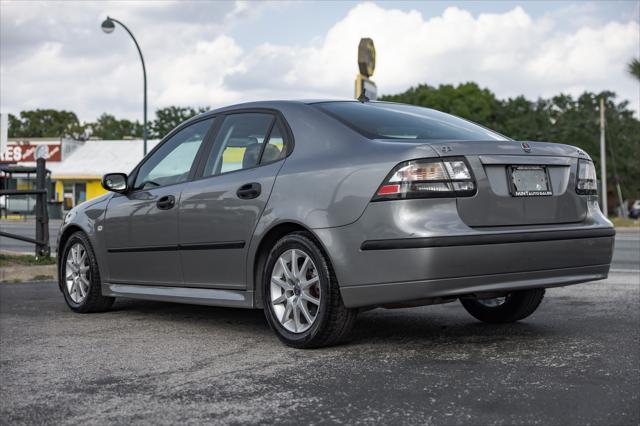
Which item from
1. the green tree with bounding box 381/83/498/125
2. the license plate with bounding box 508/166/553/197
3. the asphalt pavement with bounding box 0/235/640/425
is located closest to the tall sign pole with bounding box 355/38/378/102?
the asphalt pavement with bounding box 0/235/640/425

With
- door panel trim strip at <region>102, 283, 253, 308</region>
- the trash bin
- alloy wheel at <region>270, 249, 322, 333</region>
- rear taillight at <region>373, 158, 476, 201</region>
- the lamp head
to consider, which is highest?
the lamp head

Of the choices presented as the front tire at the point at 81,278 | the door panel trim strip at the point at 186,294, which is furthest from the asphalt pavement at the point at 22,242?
the door panel trim strip at the point at 186,294

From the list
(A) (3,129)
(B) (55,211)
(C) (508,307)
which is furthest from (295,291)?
(B) (55,211)

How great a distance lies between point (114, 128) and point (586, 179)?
88396 mm

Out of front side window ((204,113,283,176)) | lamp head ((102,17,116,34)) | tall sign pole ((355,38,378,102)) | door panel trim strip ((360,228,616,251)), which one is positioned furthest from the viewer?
lamp head ((102,17,116,34))

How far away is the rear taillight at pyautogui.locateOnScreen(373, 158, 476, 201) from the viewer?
4.52 metres

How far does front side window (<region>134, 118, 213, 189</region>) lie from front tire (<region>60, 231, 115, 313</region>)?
0.80m

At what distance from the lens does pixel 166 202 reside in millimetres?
6035

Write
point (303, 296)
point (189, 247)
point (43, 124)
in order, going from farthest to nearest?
1. point (43, 124)
2. point (189, 247)
3. point (303, 296)

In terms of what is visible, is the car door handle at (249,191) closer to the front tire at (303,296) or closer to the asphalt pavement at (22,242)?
the front tire at (303,296)

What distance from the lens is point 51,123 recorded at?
290 ft

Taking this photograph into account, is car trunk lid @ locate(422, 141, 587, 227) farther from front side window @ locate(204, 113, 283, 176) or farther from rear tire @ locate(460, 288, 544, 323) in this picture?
front side window @ locate(204, 113, 283, 176)

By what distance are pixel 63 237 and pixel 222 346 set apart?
110 inches

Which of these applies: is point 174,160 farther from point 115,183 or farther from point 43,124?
point 43,124
